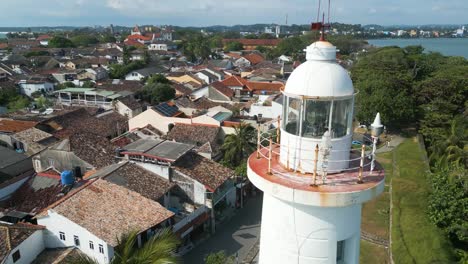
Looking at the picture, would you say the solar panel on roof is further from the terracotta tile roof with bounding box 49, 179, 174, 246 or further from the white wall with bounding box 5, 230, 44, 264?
the white wall with bounding box 5, 230, 44, 264

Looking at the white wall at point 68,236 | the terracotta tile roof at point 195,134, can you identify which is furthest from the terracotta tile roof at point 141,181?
→ the terracotta tile roof at point 195,134

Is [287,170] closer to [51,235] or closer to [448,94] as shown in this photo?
[51,235]

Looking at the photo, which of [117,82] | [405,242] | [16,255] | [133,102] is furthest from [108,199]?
[117,82]

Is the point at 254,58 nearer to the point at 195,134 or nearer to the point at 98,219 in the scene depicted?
the point at 195,134

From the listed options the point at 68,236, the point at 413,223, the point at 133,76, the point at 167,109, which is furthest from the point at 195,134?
the point at 133,76

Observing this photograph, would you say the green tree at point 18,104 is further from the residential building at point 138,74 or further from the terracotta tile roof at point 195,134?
the terracotta tile roof at point 195,134

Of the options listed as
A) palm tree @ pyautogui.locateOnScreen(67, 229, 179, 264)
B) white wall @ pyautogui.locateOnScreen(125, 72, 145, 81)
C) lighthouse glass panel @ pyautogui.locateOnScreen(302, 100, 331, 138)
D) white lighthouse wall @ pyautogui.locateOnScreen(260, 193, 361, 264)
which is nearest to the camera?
white lighthouse wall @ pyautogui.locateOnScreen(260, 193, 361, 264)

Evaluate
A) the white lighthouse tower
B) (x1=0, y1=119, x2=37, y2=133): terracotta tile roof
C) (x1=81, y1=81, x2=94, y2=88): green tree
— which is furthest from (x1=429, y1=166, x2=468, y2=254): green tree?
(x1=81, y1=81, x2=94, y2=88): green tree
